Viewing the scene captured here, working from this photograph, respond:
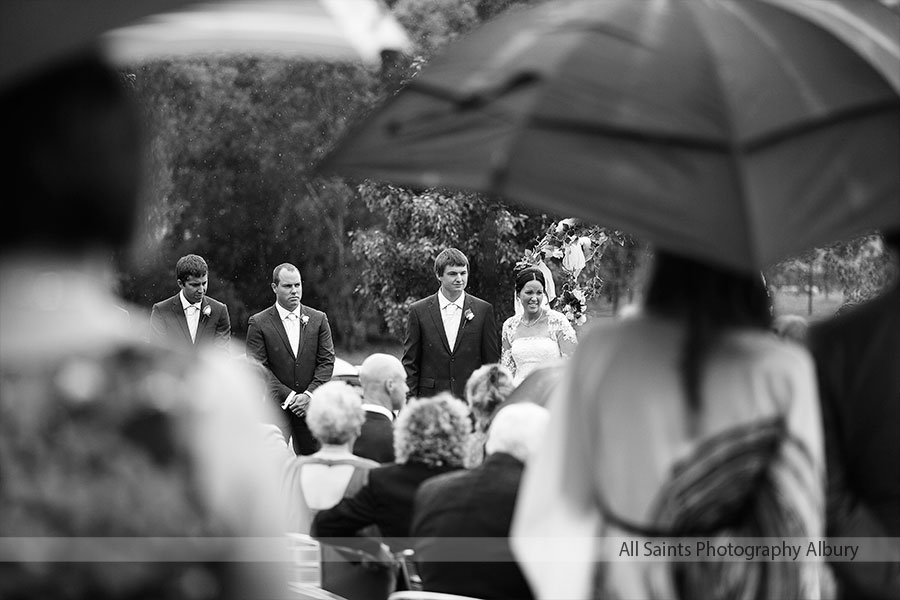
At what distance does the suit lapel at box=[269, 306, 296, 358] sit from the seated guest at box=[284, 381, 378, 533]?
19.7ft

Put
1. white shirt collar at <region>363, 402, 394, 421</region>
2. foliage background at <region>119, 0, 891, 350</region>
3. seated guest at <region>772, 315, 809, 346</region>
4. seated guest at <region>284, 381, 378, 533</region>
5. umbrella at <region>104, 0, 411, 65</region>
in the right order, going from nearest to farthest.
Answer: umbrella at <region>104, 0, 411, 65</region>, seated guest at <region>284, 381, 378, 533</region>, seated guest at <region>772, 315, 809, 346</region>, white shirt collar at <region>363, 402, 394, 421</region>, foliage background at <region>119, 0, 891, 350</region>

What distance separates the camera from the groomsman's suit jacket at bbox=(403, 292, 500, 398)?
37.3 feet

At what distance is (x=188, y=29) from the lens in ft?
6.88

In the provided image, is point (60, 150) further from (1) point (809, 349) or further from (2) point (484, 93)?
(1) point (809, 349)

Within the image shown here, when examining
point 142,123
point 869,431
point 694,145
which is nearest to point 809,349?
point 869,431

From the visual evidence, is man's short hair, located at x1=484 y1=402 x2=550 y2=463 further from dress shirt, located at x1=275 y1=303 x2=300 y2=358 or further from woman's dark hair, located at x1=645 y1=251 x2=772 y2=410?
dress shirt, located at x1=275 y1=303 x2=300 y2=358

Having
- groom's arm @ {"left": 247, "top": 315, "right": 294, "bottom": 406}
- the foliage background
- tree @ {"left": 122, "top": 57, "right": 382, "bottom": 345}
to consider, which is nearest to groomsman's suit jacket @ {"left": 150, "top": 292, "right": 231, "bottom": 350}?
groom's arm @ {"left": 247, "top": 315, "right": 294, "bottom": 406}

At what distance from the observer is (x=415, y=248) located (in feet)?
71.6

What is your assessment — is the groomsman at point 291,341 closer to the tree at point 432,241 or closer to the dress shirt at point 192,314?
the dress shirt at point 192,314

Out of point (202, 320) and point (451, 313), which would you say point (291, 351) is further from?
point (451, 313)

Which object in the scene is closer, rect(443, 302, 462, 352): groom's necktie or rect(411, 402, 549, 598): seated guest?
rect(411, 402, 549, 598): seated guest

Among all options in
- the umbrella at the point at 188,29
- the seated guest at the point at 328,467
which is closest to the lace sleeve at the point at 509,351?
the seated guest at the point at 328,467

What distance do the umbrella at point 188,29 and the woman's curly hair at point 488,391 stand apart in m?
3.66

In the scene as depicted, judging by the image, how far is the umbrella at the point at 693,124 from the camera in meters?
2.87
